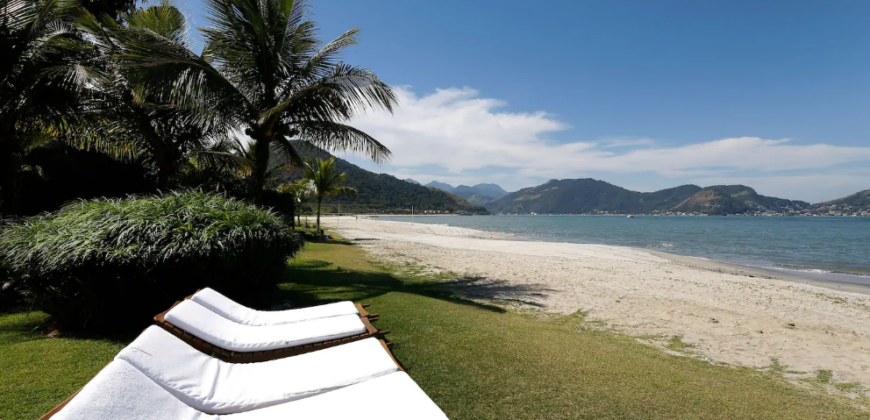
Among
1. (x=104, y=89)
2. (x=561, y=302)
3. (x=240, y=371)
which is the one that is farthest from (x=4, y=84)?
(x=561, y=302)

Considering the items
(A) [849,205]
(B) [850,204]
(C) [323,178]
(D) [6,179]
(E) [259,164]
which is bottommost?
(D) [6,179]

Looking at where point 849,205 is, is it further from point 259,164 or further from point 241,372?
point 241,372

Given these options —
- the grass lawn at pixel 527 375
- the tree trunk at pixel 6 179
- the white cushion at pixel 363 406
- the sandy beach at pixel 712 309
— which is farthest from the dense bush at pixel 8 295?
the sandy beach at pixel 712 309

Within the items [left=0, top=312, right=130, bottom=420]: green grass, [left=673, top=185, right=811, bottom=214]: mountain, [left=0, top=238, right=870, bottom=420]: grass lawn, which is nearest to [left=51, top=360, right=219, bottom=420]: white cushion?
[left=0, top=238, right=870, bottom=420]: grass lawn

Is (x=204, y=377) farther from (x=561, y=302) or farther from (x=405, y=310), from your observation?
(x=561, y=302)

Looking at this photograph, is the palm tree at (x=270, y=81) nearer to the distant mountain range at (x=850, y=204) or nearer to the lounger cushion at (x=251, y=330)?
the lounger cushion at (x=251, y=330)

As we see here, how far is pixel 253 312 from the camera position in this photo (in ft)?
13.4

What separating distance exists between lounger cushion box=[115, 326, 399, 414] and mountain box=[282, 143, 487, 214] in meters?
91.1

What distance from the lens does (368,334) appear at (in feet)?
11.9

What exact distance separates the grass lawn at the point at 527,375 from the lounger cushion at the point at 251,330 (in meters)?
0.86

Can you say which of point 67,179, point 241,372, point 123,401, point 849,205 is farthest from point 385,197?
point 849,205

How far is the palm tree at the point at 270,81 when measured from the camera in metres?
7.24

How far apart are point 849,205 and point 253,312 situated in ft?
635

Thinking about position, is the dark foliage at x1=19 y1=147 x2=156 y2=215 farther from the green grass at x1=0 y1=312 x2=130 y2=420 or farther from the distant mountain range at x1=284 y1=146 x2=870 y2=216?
the distant mountain range at x1=284 y1=146 x2=870 y2=216
